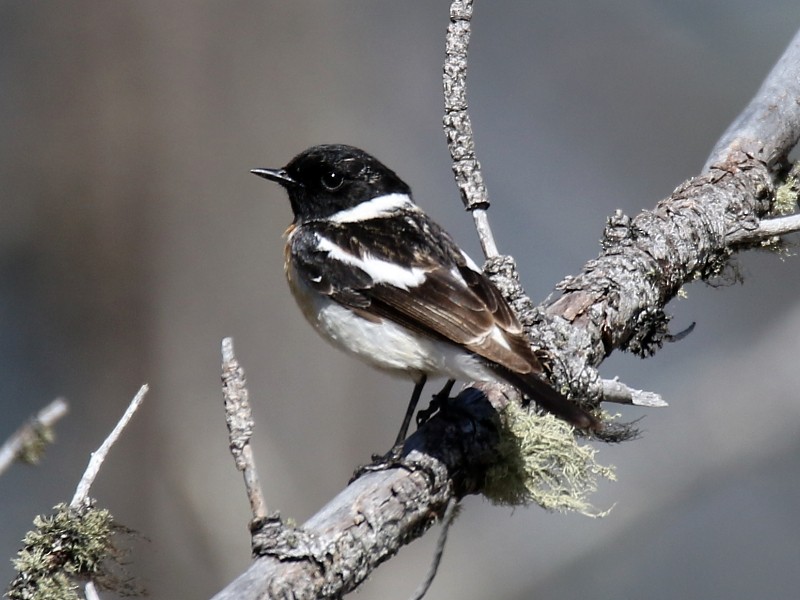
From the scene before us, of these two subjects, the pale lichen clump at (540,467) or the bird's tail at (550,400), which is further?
the pale lichen clump at (540,467)

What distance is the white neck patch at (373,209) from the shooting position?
3.63 m

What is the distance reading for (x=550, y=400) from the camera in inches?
99.8

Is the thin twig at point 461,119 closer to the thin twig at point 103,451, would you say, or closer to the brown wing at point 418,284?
the brown wing at point 418,284

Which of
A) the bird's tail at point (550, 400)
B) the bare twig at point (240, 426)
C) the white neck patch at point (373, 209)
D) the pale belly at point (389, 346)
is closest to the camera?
the bare twig at point (240, 426)

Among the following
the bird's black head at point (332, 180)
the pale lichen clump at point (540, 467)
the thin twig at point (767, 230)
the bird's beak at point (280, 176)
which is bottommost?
the pale lichen clump at point (540, 467)

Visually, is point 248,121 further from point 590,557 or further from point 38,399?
point 590,557

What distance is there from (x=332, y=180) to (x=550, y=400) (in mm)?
1523

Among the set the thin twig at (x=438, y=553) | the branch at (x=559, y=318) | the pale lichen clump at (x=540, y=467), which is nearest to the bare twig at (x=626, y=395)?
the branch at (x=559, y=318)

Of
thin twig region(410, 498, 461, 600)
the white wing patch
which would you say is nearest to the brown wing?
the white wing patch

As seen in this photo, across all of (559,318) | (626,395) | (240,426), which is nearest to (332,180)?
(559,318)

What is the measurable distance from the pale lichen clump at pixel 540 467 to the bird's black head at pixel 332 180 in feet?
3.92

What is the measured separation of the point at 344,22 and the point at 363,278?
384 cm

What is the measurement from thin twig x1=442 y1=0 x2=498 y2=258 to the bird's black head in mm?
415

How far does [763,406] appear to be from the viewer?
4.94m
